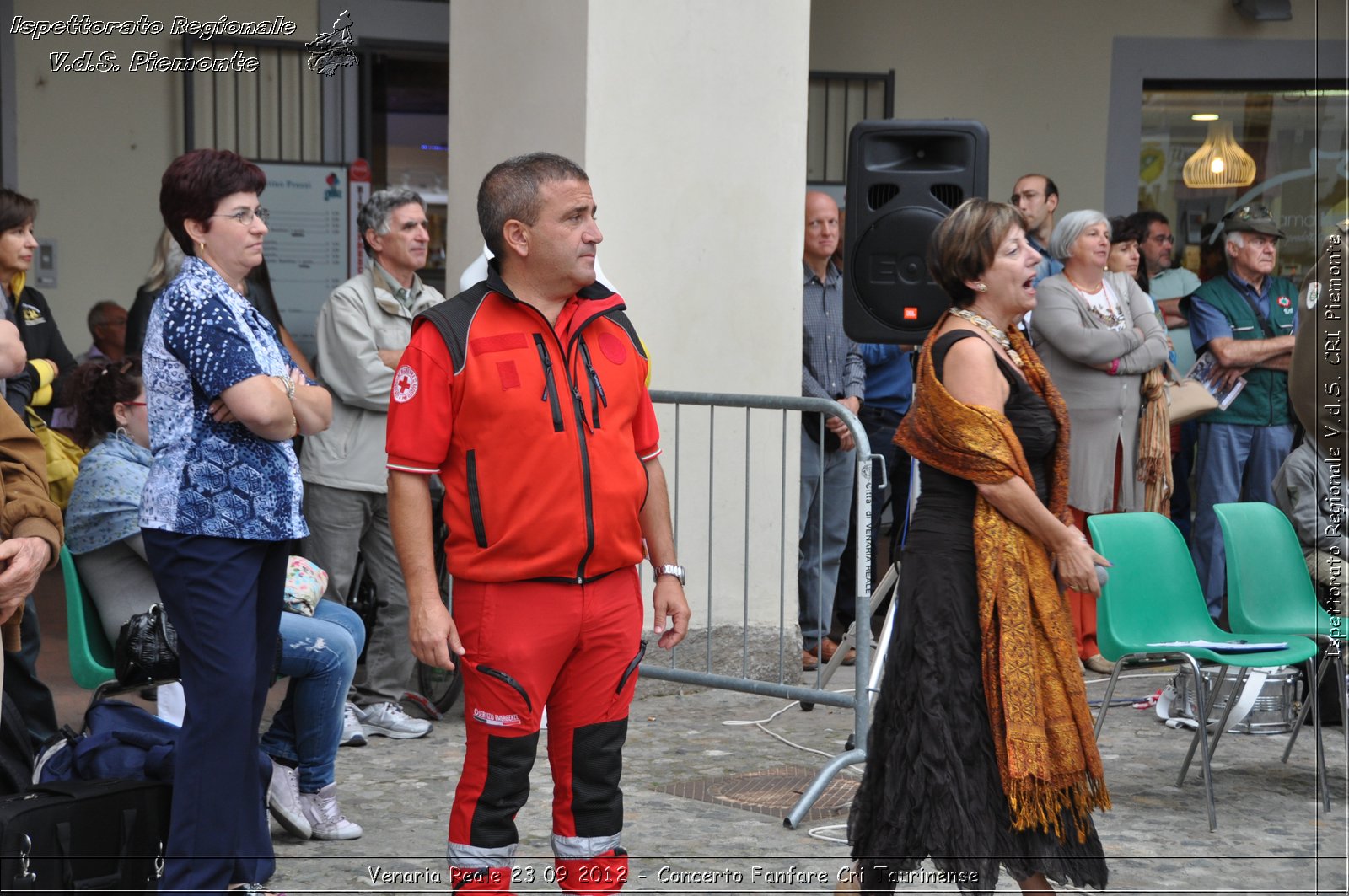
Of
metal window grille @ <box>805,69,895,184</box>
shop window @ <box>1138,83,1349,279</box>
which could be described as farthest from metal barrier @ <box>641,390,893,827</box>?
shop window @ <box>1138,83,1349,279</box>

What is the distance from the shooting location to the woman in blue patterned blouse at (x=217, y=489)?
359cm

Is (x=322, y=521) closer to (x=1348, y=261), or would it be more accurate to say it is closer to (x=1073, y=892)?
(x=1073, y=892)

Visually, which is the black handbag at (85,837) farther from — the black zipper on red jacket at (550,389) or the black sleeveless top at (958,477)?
the black sleeveless top at (958,477)

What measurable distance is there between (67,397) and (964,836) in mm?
2802

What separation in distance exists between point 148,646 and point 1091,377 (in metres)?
4.70

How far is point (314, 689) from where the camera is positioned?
172 inches

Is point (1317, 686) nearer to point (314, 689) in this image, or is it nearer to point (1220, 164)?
point (314, 689)

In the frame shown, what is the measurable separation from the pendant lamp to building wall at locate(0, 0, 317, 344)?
692 cm

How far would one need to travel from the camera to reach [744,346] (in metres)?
6.57

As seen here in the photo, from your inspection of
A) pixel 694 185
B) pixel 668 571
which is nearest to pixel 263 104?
pixel 694 185

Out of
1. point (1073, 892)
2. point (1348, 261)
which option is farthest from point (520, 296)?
point (1073, 892)

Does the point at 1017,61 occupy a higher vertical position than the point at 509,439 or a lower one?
higher

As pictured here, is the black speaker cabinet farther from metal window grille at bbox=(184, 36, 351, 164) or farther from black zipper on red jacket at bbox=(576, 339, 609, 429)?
metal window grille at bbox=(184, 36, 351, 164)

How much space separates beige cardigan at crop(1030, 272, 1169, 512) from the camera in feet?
23.2
